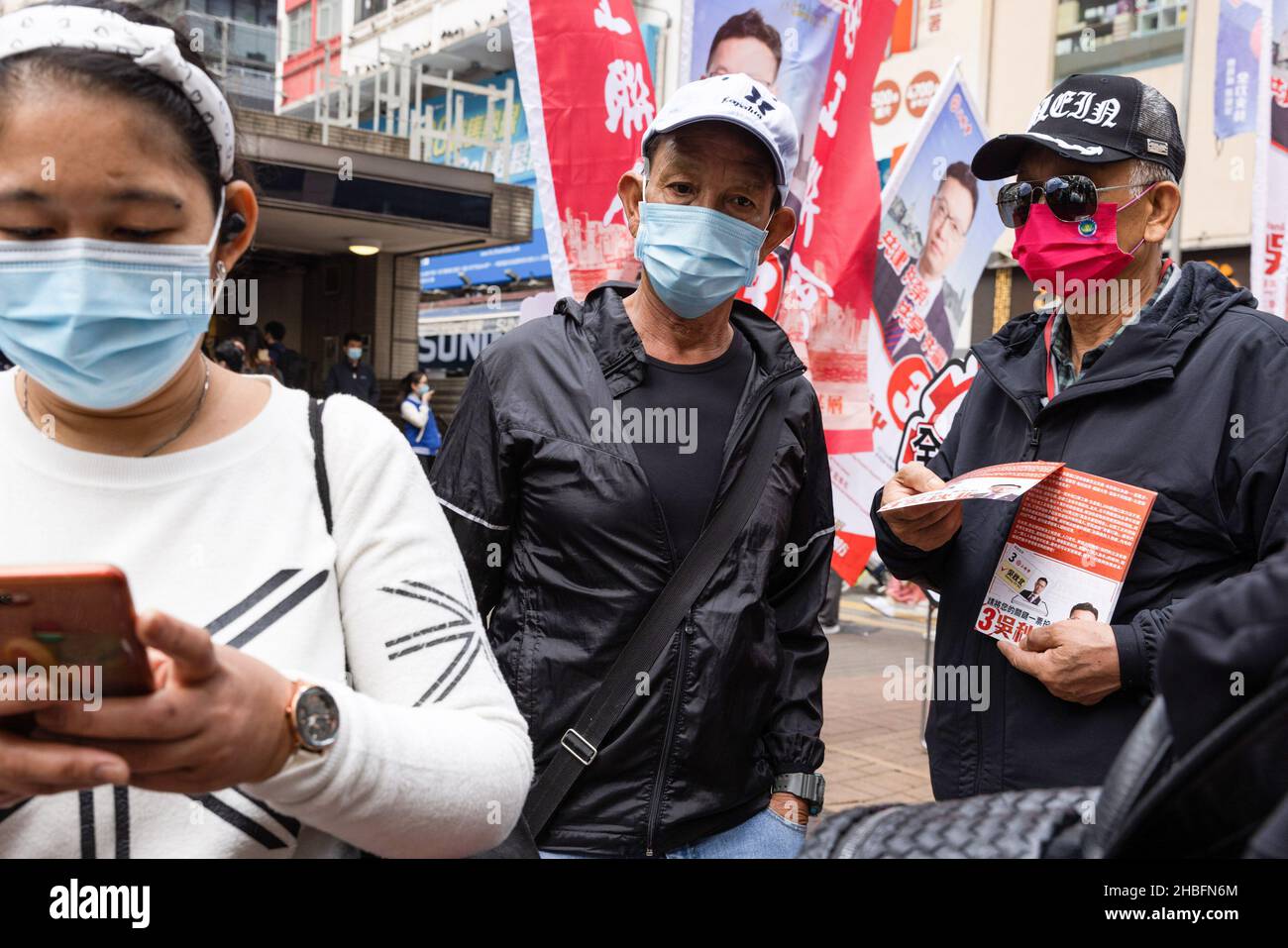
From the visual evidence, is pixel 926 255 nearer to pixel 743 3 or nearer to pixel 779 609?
pixel 743 3

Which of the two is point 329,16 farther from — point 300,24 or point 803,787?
point 803,787

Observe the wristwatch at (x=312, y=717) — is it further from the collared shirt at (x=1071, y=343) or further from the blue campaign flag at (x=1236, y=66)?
the blue campaign flag at (x=1236, y=66)

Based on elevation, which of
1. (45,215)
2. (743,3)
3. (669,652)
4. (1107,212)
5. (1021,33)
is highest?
(1021,33)

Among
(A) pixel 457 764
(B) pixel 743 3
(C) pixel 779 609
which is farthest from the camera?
(B) pixel 743 3

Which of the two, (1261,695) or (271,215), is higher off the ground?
(271,215)

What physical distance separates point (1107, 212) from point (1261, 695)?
64.5 inches

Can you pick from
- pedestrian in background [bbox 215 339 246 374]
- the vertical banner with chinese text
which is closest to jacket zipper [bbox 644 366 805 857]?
the vertical banner with chinese text

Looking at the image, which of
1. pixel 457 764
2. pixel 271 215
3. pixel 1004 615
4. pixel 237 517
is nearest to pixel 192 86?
pixel 237 517

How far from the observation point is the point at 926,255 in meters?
5.74

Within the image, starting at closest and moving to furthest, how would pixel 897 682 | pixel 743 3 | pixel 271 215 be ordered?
1. pixel 743 3
2. pixel 897 682
3. pixel 271 215

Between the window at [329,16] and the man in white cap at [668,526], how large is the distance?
28010 mm

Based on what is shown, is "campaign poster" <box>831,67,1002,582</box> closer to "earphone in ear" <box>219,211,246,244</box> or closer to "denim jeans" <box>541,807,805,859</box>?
"denim jeans" <box>541,807,805,859</box>

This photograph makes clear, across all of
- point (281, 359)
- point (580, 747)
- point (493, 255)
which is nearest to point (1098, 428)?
point (580, 747)

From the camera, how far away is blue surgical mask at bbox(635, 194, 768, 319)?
86.2 inches
